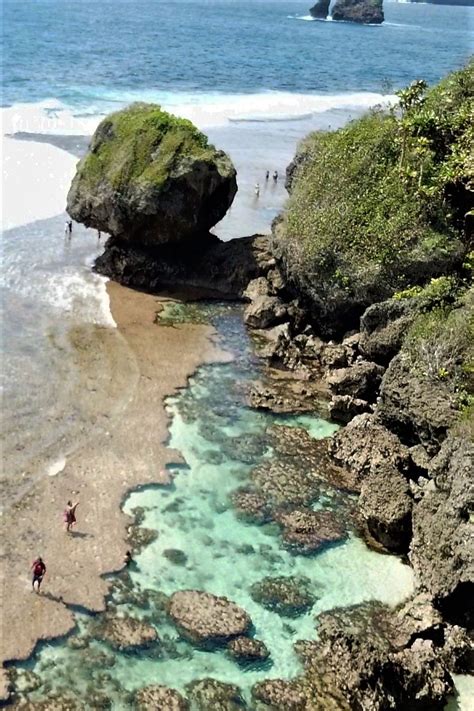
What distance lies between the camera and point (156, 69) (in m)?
110

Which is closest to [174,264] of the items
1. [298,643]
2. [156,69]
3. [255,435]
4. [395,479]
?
[255,435]

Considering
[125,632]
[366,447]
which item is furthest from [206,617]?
[366,447]

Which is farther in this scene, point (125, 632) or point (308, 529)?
point (308, 529)

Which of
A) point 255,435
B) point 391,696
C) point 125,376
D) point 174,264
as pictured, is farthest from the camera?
point 174,264

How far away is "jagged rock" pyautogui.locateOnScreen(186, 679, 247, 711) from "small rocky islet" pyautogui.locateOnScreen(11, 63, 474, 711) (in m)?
0.05

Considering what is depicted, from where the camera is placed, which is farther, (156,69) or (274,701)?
(156,69)

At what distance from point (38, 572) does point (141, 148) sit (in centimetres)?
2589

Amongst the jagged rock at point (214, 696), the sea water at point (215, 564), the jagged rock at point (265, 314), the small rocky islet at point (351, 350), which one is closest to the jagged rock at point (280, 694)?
the small rocky islet at point (351, 350)

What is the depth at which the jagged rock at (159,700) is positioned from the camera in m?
16.8

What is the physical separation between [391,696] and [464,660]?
2.81 metres

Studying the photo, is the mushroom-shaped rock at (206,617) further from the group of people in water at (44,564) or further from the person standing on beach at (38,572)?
the person standing on beach at (38,572)

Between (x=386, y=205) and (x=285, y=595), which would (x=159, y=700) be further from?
(x=386, y=205)

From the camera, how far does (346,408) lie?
2888 centimetres

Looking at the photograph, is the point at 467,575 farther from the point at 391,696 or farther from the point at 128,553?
the point at 128,553
